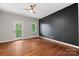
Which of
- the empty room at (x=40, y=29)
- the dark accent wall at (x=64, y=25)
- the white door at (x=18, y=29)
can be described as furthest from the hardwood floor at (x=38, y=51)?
the white door at (x=18, y=29)

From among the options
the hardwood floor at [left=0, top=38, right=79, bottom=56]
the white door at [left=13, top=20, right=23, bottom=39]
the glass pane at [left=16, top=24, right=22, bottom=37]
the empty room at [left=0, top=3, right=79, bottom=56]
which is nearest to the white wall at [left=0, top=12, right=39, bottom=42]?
the empty room at [left=0, top=3, right=79, bottom=56]

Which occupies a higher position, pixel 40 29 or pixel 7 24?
pixel 7 24

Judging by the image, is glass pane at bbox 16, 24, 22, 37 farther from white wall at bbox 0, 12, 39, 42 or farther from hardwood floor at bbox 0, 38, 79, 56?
hardwood floor at bbox 0, 38, 79, 56

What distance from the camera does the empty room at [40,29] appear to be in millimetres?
3465

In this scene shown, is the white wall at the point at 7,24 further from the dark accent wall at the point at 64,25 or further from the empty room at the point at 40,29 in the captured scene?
the dark accent wall at the point at 64,25

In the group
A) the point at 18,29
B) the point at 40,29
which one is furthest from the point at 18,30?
the point at 40,29

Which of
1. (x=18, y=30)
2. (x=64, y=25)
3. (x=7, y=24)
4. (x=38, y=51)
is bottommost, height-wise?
(x=38, y=51)

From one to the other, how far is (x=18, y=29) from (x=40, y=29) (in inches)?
95.8

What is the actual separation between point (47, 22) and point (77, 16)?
3.05 meters

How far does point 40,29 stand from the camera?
7664 mm

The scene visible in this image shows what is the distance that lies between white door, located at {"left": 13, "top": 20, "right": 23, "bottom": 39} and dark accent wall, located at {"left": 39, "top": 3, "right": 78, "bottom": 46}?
2157 millimetres

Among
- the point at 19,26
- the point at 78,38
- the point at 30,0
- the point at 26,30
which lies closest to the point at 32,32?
the point at 26,30

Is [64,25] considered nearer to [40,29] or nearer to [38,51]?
[38,51]

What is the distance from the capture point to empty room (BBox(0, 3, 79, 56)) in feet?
11.4
